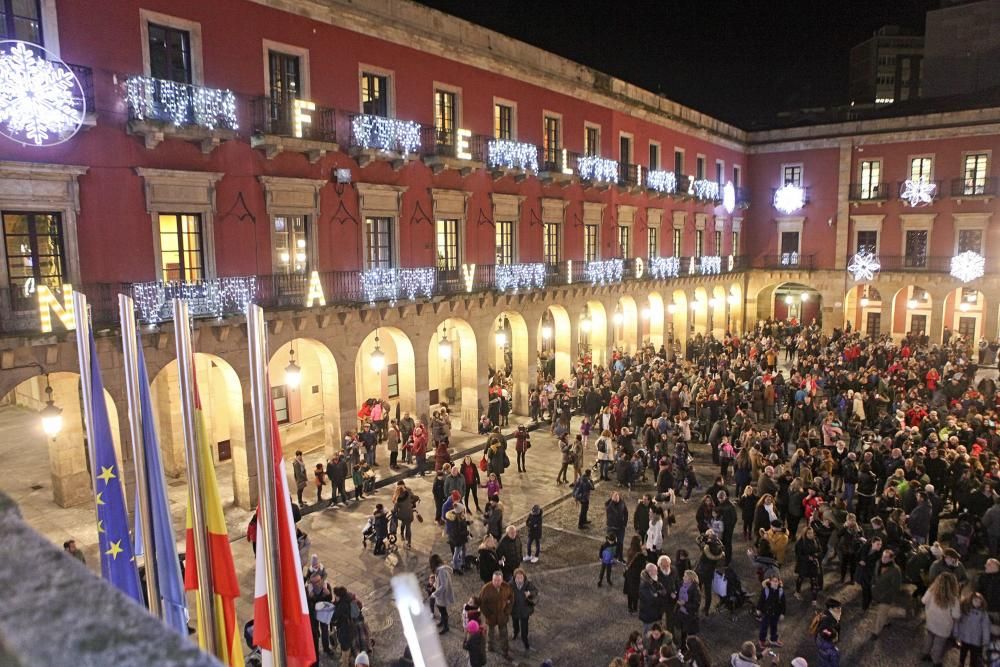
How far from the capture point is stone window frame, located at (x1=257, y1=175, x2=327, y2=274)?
1752 centimetres

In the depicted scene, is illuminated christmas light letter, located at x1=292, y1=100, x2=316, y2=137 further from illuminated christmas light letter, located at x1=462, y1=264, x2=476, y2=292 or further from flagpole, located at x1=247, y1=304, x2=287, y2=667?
flagpole, located at x1=247, y1=304, x2=287, y2=667

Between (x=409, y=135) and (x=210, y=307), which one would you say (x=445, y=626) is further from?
(x=409, y=135)

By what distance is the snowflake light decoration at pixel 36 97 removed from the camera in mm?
12570

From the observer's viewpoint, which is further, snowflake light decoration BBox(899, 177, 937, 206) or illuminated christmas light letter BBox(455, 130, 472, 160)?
snowflake light decoration BBox(899, 177, 937, 206)

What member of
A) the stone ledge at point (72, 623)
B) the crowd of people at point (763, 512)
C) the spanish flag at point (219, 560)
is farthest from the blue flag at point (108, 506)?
the stone ledge at point (72, 623)

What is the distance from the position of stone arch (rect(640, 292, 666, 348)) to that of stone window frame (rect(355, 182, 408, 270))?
56.1 feet

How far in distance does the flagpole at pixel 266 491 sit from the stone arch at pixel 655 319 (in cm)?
3027

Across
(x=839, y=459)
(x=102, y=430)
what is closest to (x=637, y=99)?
(x=839, y=459)

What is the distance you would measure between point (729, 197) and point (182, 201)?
32.8 meters

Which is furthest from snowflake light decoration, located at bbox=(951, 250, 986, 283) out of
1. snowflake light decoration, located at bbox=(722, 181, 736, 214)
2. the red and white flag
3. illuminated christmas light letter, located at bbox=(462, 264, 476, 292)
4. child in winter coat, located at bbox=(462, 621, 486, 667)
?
the red and white flag

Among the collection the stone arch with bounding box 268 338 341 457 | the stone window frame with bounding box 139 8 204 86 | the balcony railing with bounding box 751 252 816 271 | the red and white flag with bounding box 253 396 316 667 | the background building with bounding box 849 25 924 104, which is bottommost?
the stone arch with bounding box 268 338 341 457

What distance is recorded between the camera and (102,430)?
290 inches

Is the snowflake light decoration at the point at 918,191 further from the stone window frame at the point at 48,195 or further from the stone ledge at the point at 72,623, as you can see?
the stone ledge at the point at 72,623

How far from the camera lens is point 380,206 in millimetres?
20438
